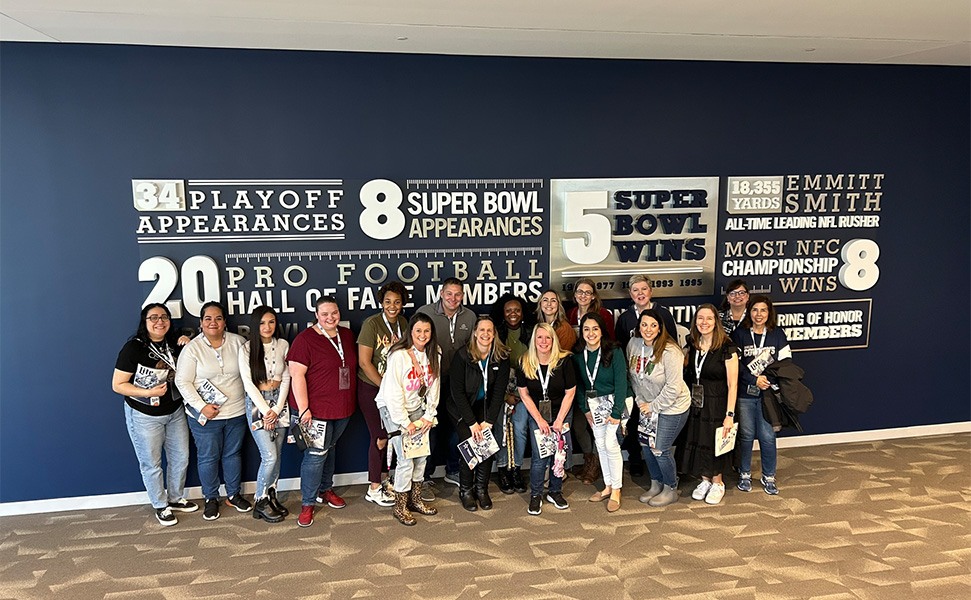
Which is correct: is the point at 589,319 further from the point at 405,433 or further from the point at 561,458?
the point at 405,433

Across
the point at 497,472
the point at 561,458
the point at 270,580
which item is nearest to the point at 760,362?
the point at 561,458

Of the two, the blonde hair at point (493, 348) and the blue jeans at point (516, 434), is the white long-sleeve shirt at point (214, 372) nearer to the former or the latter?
the blonde hair at point (493, 348)

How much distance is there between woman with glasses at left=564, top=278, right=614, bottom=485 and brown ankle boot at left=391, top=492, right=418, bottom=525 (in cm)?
130

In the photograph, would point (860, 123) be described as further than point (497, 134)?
Yes

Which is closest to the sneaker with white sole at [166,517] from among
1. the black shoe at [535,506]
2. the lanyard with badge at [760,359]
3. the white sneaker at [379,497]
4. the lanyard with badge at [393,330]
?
the white sneaker at [379,497]

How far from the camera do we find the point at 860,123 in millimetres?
5574

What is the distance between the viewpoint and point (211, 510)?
15.3 feet

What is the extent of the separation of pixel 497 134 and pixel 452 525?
276 cm

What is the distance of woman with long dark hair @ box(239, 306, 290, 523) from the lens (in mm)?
4500

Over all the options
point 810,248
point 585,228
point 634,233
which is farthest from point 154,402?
point 810,248

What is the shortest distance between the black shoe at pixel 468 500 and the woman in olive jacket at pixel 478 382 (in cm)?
20

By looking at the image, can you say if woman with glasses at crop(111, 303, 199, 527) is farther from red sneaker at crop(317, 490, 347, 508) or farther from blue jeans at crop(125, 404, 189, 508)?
red sneaker at crop(317, 490, 347, 508)

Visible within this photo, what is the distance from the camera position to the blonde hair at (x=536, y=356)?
455 centimetres

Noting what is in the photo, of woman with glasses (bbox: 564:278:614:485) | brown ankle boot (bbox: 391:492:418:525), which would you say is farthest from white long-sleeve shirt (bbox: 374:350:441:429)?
woman with glasses (bbox: 564:278:614:485)
